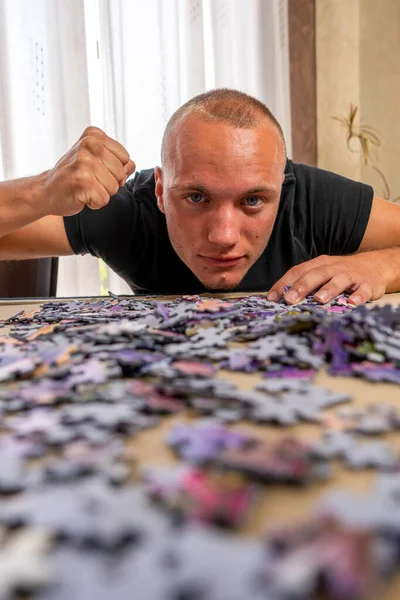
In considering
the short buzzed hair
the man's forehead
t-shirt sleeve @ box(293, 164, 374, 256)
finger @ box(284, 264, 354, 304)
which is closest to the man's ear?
the short buzzed hair

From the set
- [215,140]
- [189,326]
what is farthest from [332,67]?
[189,326]

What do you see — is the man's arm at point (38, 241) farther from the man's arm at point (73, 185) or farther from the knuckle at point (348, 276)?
the knuckle at point (348, 276)

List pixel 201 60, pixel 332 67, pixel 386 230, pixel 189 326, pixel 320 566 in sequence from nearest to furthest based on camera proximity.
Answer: pixel 320 566 < pixel 189 326 < pixel 386 230 < pixel 201 60 < pixel 332 67

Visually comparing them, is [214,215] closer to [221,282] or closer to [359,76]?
[221,282]

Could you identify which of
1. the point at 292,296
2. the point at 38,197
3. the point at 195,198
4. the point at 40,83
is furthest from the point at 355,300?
the point at 40,83

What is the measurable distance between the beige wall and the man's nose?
241cm

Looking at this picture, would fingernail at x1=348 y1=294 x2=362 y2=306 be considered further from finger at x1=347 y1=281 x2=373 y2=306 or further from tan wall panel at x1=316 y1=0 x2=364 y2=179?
tan wall panel at x1=316 y1=0 x2=364 y2=179

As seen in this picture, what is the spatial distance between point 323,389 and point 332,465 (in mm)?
161

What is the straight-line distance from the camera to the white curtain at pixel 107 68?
250 cm

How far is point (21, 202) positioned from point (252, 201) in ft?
2.12

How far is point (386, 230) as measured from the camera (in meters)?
1.88

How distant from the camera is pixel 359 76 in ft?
11.7

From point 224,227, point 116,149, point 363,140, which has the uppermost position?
point 363,140

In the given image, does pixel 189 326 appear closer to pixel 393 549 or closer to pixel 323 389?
pixel 323 389
